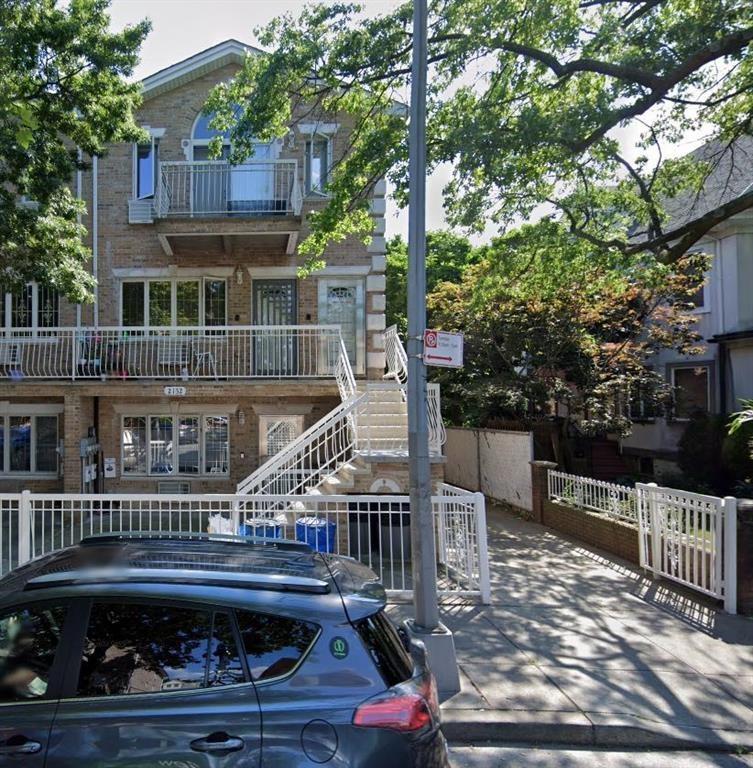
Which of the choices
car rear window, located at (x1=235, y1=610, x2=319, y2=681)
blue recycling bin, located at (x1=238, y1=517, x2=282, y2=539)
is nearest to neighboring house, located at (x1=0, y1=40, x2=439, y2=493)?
blue recycling bin, located at (x1=238, y1=517, x2=282, y2=539)

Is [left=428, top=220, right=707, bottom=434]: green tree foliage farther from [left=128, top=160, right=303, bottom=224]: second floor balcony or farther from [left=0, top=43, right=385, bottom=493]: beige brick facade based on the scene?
[left=128, top=160, right=303, bottom=224]: second floor balcony

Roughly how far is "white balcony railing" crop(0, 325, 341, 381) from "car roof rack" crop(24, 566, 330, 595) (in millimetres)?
9356

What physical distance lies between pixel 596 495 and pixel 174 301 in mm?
10191

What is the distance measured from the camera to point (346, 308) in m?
13.0

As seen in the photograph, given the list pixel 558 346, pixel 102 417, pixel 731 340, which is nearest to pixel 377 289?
pixel 558 346

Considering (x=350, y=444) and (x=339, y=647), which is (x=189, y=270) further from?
(x=339, y=647)

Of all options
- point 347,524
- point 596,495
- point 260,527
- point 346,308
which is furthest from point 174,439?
point 596,495

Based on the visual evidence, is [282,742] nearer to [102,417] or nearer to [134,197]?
[102,417]

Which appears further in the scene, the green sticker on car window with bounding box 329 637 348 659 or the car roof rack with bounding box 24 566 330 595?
the car roof rack with bounding box 24 566 330 595

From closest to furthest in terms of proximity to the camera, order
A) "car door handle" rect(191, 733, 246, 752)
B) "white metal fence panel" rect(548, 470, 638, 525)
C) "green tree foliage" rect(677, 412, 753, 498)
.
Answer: "car door handle" rect(191, 733, 246, 752), "white metal fence panel" rect(548, 470, 638, 525), "green tree foliage" rect(677, 412, 753, 498)

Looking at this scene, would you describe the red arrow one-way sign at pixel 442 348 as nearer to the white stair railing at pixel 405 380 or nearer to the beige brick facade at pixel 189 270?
the white stair railing at pixel 405 380

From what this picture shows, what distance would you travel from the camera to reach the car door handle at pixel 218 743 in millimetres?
2139

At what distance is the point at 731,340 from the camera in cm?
1433

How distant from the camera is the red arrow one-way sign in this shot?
14.9 ft
